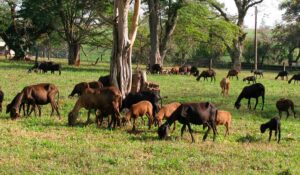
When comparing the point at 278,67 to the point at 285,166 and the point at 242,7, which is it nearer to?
the point at 242,7

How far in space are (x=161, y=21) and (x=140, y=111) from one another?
37845 mm

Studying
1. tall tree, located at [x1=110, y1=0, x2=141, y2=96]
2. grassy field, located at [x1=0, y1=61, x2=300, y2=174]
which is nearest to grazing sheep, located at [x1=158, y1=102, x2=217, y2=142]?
grassy field, located at [x1=0, y1=61, x2=300, y2=174]

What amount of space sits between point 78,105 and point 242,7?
46814 mm

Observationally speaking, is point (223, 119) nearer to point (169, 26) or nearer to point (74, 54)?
point (169, 26)

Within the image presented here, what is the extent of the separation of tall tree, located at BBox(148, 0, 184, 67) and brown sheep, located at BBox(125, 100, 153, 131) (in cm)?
2741

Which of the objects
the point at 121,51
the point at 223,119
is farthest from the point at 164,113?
the point at 121,51

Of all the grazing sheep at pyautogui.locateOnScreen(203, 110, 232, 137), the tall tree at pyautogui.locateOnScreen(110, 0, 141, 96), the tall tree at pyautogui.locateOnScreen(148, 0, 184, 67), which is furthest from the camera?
the tall tree at pyautogui.locateOnScreen(148, 0, 184, 67)

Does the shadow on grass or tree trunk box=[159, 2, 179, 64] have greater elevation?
tree trunk box=[159, 2, 179, 64]

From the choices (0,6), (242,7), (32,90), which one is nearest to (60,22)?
(0,6)

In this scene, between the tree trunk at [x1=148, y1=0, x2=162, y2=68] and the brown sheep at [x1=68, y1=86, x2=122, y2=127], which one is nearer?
the brown sheep at [x1=68, y1=86, x2=122, y2=127]

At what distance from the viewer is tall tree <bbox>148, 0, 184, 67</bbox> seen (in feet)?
142

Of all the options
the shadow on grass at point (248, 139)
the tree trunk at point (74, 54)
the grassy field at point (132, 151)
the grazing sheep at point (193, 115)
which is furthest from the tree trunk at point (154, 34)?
the grazing sheep at point (193, 115)

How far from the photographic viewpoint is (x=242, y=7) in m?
57.8

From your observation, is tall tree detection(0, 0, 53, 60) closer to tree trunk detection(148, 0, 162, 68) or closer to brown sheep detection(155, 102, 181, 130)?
tree trunk detection(148, 0, 162, 68)
